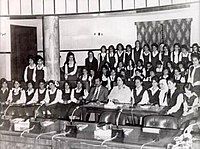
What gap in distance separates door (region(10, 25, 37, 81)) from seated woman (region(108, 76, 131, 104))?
0.35 metres

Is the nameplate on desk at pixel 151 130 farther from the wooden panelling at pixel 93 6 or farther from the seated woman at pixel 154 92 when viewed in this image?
the wooden panelling at pixel 93 6

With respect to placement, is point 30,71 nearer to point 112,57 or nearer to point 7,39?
point 7,39

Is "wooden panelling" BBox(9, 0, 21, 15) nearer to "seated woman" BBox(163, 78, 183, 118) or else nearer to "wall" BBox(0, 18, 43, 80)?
"wall" BBox(0, 18, 43, 80)

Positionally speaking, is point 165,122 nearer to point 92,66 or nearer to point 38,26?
point 92,66

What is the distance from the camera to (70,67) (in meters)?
1.32

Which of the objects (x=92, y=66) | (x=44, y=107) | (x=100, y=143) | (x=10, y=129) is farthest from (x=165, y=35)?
(x=10, y=129)

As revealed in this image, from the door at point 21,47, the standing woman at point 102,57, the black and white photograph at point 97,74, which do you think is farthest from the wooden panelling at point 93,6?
the door at point 21,47

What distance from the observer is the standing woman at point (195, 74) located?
3.43 ft

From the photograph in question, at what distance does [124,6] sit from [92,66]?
0.27 metres

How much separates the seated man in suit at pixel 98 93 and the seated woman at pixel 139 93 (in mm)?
113

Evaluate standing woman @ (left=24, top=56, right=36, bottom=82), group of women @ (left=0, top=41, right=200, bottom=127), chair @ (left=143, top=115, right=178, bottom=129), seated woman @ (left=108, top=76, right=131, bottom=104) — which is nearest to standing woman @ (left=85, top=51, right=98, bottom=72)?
group of women @ (left=0, top=41, right=200, bottom=127)

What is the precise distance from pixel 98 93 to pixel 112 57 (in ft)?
0.53

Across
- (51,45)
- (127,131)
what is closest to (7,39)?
(51,45)

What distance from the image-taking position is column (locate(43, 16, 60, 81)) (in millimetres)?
1322
